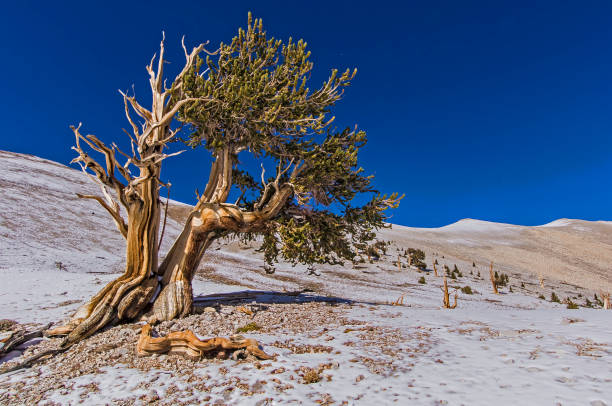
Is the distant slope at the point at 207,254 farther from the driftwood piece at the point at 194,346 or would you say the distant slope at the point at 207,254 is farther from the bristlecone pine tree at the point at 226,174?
the driftwood piece at the point at 194,346

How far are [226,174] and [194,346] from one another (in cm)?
545

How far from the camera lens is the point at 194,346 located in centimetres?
534

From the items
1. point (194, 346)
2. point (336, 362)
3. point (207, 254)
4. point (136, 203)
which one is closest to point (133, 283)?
point (136, 203)

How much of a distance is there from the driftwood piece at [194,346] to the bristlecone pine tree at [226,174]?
256 cm

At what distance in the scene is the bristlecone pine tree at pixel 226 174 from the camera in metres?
8.22

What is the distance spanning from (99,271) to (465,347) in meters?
21.2

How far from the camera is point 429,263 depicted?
38531mm

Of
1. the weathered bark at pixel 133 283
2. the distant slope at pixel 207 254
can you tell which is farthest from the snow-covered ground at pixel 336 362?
the distant slope at pixel 207 254

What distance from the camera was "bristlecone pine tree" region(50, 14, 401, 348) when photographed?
8.22 metres

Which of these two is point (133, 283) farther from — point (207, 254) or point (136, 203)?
point (207, 254)

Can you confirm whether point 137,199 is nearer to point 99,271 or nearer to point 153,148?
point 153,148

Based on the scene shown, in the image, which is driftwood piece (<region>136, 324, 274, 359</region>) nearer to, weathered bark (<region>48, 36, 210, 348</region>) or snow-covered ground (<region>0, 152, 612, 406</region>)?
snow-covered ground (<region>0, 152, 612, 406</region>)

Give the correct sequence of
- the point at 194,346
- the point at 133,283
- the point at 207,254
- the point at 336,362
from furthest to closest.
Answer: the point at 207,254 → the point at 133,283 → the point at 194,346 → the point at 336,362

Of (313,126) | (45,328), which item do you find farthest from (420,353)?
(45,328)
